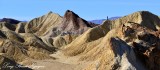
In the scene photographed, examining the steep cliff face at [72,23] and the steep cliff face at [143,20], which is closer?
the steep cliff face at [143,20]

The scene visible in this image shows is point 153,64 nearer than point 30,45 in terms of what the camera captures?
Yes

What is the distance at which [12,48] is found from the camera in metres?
100

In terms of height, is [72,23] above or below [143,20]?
above

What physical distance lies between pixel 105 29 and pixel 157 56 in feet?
358

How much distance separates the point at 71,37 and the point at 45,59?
59.3 metres

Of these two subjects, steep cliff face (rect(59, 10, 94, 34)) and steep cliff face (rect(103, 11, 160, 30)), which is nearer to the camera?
steep cliff face (rect(103, 11, 160, 30))

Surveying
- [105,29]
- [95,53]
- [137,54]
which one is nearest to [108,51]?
[137,54]

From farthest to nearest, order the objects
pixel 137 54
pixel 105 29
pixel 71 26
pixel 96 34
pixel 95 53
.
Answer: pixel 71 26 → pixel 105 29 → pixel 96 34 → pixel 95 53 → pixel 137 54

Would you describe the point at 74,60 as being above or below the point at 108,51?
below

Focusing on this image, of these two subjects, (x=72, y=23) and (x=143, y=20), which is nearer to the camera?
(x=143, y=20)

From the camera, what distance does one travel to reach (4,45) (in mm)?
Result: 103688

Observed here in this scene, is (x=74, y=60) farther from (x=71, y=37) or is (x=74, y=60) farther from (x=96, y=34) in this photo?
(x=71, y=37)

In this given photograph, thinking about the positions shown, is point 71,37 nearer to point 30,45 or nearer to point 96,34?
point 96,34

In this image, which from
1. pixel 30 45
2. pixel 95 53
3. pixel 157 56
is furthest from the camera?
pixel 30 45
